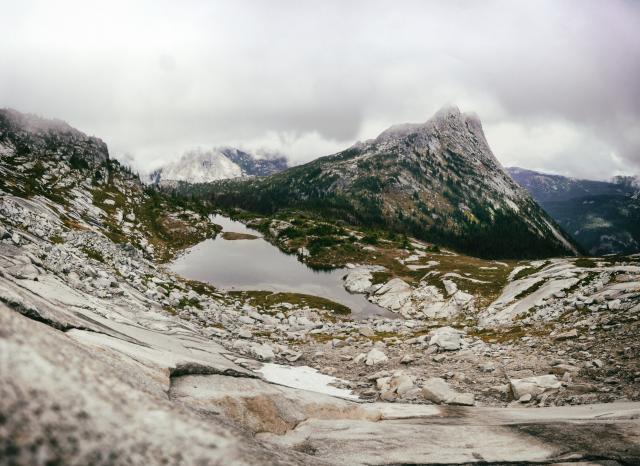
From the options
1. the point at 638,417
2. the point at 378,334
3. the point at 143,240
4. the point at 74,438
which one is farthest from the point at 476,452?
the point at 143,240

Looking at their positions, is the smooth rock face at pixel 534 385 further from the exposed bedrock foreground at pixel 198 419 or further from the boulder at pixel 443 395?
the exposed bedrock foreground at pixel 198 419

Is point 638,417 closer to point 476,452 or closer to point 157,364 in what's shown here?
point 476,452

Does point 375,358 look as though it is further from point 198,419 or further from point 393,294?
point 393,294

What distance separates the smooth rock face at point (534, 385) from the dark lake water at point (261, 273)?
49.7 meters

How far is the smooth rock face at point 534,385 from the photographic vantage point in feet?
62.6

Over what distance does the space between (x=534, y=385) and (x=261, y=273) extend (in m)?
85.9

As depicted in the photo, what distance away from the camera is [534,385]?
770 inches

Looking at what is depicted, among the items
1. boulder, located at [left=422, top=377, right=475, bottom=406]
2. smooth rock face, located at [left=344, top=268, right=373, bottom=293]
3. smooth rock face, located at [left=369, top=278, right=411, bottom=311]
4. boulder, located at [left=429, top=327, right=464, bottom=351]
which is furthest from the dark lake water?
boulder, located at [left=422, top=377, right=475, bottom=406]

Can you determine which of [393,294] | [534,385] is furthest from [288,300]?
[534,385]

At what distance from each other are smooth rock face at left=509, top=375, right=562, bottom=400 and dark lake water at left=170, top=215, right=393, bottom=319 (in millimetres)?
49701

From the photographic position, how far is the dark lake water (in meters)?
84.7

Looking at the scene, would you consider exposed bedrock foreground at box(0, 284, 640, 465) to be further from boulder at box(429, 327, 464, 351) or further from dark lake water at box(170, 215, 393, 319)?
dark lake water at box(170, 215, 393, 319)

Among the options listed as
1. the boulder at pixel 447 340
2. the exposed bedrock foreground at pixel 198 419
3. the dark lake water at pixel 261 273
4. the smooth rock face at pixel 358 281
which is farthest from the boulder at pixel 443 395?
the smooth rock face at pixel 358 281

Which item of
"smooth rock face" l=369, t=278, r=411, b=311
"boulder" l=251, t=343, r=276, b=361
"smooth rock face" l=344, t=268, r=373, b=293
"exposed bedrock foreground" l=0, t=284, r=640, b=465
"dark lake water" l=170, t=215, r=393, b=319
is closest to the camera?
"exposed bedrock foreground" l=0, t=284, r=640, b=465
